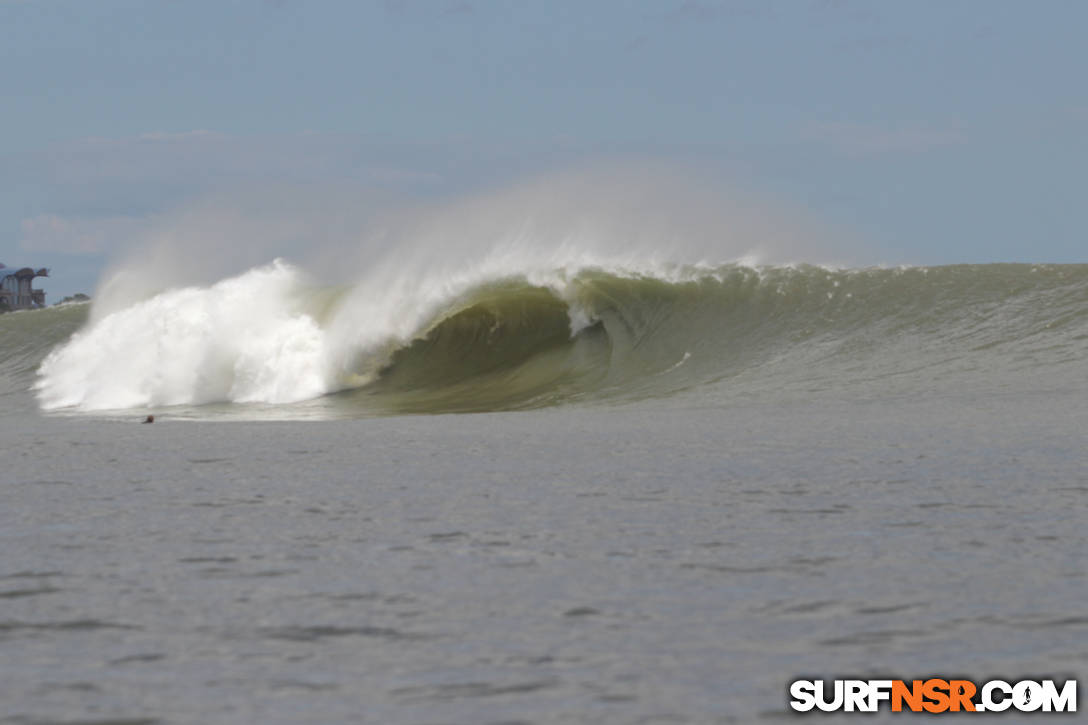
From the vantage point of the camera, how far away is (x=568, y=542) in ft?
26.1

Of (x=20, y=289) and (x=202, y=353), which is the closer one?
(x=202, y=353)

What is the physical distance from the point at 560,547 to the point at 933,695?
3.32 metres

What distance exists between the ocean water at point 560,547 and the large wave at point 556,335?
44 centimetres

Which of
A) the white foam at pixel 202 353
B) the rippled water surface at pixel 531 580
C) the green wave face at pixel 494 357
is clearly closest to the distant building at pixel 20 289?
the white foam at pixel 202 353

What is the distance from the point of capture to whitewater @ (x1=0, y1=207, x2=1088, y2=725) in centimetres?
505

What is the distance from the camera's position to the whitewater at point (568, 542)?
5055mm

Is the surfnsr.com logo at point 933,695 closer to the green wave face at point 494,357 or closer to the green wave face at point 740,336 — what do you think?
the green wave face at point 740,336

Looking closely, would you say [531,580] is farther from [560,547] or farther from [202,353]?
[202,353]

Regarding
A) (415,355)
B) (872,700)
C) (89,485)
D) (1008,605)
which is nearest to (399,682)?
(872,700)

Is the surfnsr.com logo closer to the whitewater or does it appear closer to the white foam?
the whitewater

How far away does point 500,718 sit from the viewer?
15.0 ft

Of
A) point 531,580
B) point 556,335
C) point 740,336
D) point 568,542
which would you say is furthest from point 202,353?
point 531,580

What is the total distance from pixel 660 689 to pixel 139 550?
397 centimetres

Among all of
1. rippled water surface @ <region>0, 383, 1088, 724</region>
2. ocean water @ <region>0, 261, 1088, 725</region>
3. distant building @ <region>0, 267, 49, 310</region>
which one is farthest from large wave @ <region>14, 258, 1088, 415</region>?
distant building @ <region>0, 267, 49, 310</region>
